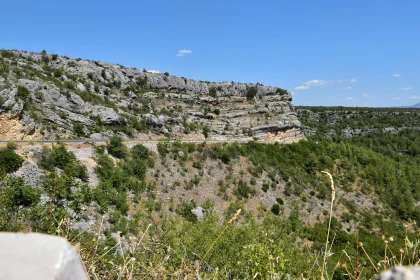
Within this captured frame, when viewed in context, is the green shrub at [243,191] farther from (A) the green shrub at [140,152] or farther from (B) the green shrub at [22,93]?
(B) the green shrub at [22,93]

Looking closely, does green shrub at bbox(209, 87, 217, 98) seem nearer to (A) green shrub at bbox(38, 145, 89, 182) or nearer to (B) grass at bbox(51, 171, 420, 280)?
(A) green shrub at bbox(38, 145, 89, 182)

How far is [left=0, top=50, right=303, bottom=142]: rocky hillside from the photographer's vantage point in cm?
2355

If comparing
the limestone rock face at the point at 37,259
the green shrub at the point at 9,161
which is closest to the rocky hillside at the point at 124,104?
the green shrub at the point at 9,161

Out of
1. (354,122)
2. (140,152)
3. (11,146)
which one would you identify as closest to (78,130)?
(140,152)

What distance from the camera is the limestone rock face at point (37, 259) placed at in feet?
2.91

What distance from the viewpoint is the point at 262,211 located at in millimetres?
25828

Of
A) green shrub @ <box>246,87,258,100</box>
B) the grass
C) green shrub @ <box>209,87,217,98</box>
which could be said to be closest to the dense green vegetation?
the grass

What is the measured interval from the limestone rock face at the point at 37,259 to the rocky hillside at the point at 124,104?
23.9m

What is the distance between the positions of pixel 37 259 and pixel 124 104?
119 feet

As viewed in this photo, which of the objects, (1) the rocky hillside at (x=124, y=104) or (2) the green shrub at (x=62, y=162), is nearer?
(2) the green shrub at (x=62, y=162)

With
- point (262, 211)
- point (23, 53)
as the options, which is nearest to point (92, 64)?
point (23, 53)

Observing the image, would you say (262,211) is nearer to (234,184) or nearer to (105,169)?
(234,184)

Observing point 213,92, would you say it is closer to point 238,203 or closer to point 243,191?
point 243,191

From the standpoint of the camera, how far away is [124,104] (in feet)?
116
